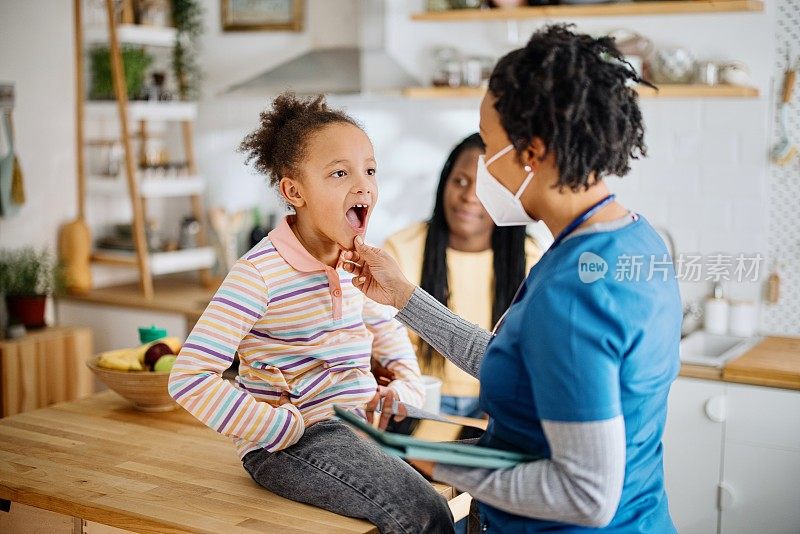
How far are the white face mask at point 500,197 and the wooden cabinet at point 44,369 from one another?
270cm

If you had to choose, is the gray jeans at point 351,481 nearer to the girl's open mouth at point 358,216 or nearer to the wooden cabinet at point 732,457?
the girl's open mouth at point 358,216

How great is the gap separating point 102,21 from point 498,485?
356cm

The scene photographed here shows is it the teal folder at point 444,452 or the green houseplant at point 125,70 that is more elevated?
the green houseplant at point 125,70

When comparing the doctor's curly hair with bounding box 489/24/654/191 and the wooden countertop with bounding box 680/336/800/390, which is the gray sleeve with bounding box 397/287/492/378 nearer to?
the doctor's curly hair with bounding box 489/24/654/191

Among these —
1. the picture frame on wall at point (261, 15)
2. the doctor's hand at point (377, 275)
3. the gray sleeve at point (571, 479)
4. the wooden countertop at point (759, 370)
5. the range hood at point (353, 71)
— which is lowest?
the wooden countertop at point (759, 370)

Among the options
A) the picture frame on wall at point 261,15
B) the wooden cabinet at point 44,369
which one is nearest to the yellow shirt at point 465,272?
the wooden cabinet at point 44,369

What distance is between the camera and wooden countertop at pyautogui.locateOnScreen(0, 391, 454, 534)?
64.4 inches

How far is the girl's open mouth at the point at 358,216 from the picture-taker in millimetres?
1888

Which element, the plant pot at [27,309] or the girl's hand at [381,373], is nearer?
the girl's hand at [381,373]

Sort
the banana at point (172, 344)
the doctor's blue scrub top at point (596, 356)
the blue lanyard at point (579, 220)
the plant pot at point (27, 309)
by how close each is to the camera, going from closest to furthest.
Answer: the doctor's blue scrub top at point (596, 356) → the blue lanyard at point (579, 220) → the banana at point (172, 344) → the plant pot at point (27, 309)

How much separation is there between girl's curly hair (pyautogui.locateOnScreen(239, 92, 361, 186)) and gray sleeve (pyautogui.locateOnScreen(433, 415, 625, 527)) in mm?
800

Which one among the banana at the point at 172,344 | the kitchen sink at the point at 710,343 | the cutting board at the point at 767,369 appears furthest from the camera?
the kitchen sink at the point at 710,343

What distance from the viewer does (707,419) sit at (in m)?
3.11

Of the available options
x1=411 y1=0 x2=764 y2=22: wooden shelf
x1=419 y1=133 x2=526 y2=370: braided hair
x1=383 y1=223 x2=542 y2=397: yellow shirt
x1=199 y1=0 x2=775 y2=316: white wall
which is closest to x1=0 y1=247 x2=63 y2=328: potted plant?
x1=199 y1=0 x2=775 y2=316: white wall
